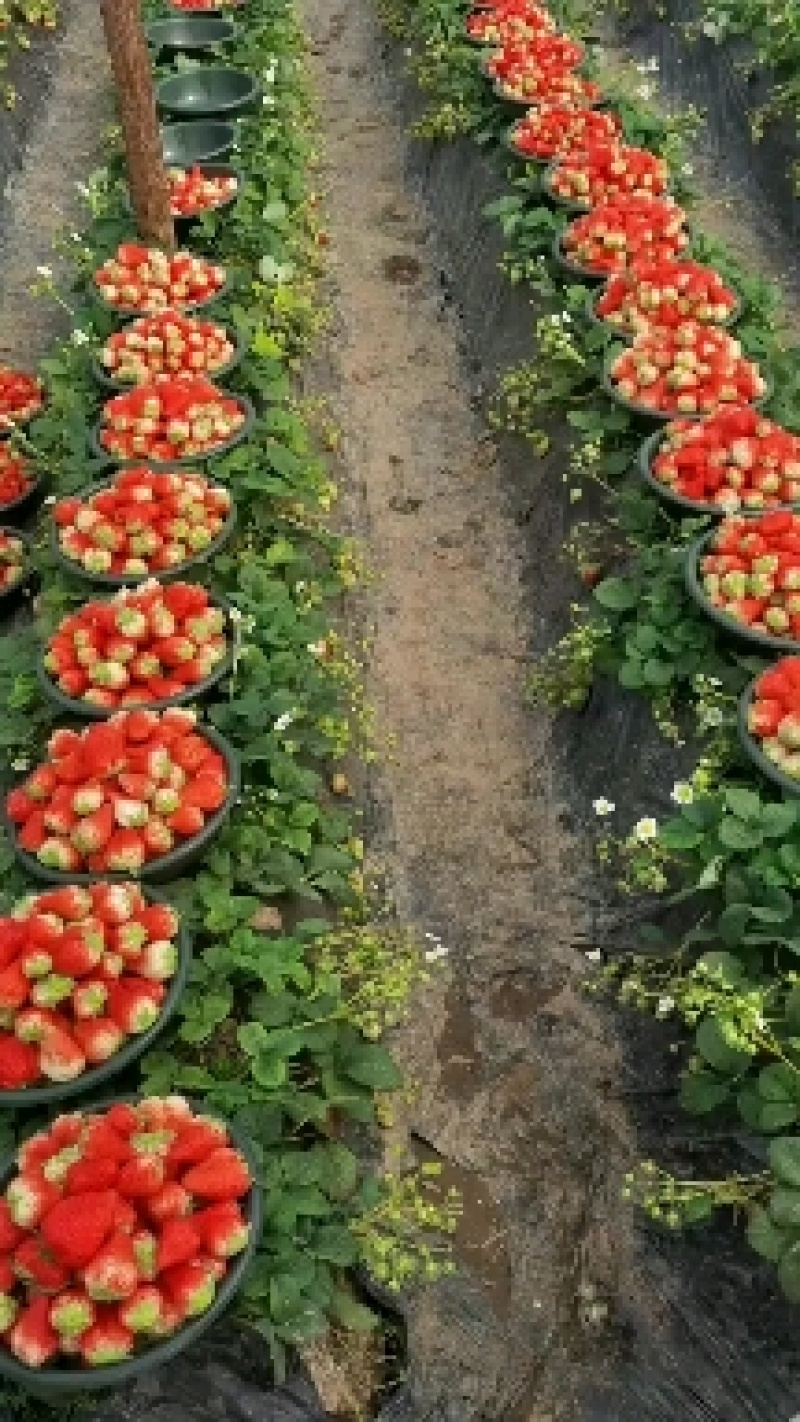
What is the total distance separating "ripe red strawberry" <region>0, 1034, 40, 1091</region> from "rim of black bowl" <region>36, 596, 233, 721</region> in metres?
1.35

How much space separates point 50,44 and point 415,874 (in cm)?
1072

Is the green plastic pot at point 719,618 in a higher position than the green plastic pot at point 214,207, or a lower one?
lower

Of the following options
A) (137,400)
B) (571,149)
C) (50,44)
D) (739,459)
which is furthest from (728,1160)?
(50,44)

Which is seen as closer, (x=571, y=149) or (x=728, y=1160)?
(x=728, y=1160)

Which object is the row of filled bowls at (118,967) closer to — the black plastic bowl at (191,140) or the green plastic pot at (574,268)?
the green plastic pot at (574,268)

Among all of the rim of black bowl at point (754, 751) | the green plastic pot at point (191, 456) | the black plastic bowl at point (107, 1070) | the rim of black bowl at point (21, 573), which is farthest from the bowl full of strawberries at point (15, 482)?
the rim of black bowl at point (754, 751)

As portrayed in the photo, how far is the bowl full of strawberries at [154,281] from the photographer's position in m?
6.98

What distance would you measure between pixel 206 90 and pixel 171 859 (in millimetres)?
7889

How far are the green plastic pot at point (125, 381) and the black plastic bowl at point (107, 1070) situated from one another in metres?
3.56

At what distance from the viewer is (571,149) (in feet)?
26.4

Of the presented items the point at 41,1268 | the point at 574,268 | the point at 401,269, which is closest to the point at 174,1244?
the point at 41,1268

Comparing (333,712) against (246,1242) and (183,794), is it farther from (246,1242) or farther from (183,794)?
(246,1242)

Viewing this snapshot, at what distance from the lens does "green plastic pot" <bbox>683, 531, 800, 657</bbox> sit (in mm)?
4758

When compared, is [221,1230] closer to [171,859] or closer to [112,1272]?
[112,1272]
